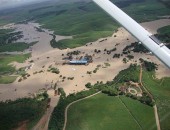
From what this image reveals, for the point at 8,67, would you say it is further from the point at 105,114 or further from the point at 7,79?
the point at 105,114

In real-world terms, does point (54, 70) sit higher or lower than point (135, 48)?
lower

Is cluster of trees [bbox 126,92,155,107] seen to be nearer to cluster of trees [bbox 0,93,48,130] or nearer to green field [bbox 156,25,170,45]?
cluster of trees [bbox 0,93,48,130]

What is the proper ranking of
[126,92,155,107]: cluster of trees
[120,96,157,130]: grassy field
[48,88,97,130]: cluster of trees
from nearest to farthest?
1. [120,96,157,130]: grassy field
2. [48,88,97,130]: cluster of trees
3. [126,92,155,107]: cluster of trees

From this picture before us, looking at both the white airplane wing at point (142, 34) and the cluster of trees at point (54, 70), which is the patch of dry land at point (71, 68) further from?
the white airplane wing at point (142, 34)

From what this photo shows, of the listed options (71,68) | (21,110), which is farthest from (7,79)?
(21,110)

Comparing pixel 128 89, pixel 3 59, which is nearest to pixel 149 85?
pixel 128 89

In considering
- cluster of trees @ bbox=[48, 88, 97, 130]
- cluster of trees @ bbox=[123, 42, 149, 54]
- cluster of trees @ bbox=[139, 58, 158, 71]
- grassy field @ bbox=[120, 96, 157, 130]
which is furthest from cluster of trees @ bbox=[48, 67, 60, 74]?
grassy field @ bbox=[120, 96, 157, 130]
